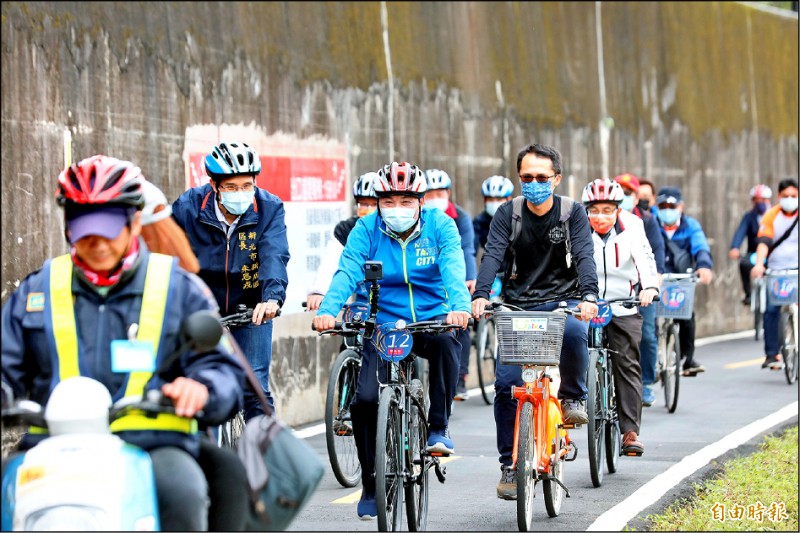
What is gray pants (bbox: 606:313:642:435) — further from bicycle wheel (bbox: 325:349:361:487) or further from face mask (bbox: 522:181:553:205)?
face mask (bbox: 522:181:553:205)

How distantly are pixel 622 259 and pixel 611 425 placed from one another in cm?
138

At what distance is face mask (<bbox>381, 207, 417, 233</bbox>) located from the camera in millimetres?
8141

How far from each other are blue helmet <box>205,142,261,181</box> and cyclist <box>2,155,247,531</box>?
3.34m

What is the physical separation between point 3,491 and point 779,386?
40.6ft

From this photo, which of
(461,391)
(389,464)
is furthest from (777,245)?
(389,464)

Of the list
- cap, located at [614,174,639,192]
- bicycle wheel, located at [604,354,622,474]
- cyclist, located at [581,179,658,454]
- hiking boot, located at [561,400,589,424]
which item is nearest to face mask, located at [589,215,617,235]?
cyclist, located at [581,179,658,454]

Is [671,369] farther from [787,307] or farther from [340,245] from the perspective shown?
[340,245]

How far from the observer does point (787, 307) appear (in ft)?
54.2

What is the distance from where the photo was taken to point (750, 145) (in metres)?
25.5

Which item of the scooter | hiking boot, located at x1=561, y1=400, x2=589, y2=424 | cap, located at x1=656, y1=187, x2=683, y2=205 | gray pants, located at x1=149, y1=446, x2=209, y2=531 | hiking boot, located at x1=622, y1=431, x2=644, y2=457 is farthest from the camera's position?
cap, located at x1=656, y1=187, x2=683, y2=205

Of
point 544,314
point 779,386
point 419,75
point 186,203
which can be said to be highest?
point 419,75

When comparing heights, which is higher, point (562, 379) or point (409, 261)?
point (409, 261)

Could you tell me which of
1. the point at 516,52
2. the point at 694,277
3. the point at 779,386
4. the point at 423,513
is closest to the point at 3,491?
the point at 423,513

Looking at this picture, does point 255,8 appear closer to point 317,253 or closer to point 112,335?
point 317,253
